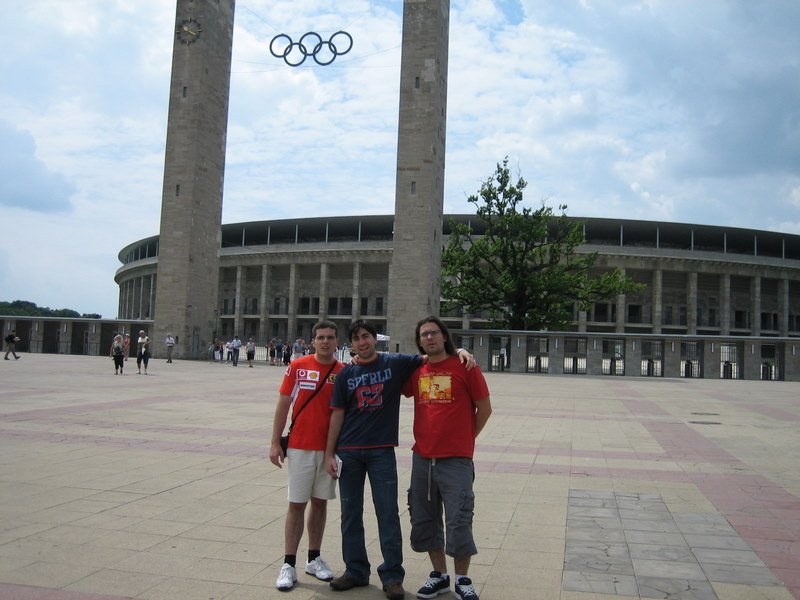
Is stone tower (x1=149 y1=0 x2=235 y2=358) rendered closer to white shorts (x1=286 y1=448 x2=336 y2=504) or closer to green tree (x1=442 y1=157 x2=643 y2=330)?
green tree (x1=442 y1=157 x2=643 y2=330)

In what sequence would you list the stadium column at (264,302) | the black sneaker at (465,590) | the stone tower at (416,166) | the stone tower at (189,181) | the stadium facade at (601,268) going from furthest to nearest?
the stadium column at (264,302) → the stadium facade at (601,268) → the stone tower at (189,181) → the stone tower at (416,166) → the black sneaker at (465,590)

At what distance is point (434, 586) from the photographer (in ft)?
15.1

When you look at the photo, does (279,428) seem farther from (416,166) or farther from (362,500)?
(416,166)

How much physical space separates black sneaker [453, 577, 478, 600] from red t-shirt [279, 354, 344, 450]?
126cm

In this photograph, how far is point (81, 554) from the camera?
16.8 ft

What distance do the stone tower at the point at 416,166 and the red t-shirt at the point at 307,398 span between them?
3468cm

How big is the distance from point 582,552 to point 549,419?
374 inches

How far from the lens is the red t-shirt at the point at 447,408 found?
15.2 feet

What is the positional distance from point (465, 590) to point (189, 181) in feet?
132

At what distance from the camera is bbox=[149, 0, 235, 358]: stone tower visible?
41312mm

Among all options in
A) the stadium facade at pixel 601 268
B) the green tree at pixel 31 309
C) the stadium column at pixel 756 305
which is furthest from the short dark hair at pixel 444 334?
the green tree at pixel 31 309

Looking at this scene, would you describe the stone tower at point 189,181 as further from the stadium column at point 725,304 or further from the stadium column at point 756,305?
the stadium column at point 756,305

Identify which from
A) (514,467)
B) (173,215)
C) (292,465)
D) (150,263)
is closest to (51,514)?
(292,465)

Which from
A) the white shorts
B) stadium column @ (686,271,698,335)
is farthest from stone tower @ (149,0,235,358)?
stadium column @ (686,271,698,335)
